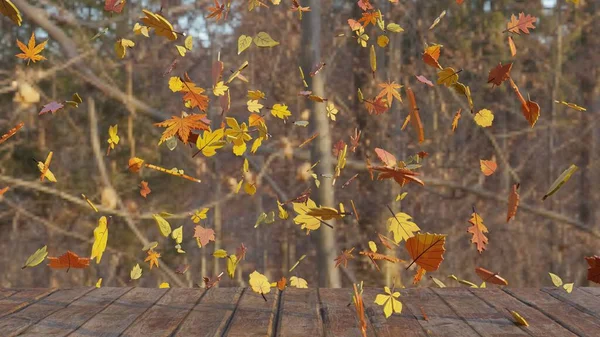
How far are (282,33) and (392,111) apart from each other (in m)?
0.89

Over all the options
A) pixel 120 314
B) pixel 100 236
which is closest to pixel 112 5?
pixel 100 236

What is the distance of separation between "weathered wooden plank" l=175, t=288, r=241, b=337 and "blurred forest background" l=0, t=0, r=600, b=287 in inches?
69.8

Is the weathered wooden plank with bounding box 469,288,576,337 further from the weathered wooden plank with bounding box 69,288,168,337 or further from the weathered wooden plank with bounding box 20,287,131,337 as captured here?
the weathered wooden plank with bounding box 20,287,131,337

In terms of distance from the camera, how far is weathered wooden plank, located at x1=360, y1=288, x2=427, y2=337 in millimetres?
1998

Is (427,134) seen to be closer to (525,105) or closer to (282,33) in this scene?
(282,33)

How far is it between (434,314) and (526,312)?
307 millimetres

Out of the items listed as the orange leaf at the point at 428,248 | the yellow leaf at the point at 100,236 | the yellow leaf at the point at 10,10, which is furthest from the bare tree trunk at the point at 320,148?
the yellow leaf at the point at 10,10

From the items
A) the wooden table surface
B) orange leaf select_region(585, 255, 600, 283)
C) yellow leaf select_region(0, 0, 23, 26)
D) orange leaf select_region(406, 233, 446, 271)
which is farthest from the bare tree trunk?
yellow leaf select_region(0, 0, 23, 26)

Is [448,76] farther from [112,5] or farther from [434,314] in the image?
[112,5]

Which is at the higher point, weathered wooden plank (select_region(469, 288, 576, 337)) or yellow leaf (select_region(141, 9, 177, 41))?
yellow leaf (select_region(141, 9, 177, 41))

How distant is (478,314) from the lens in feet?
7.35

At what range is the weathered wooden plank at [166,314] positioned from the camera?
202 cm

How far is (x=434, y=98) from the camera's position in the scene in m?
4.66

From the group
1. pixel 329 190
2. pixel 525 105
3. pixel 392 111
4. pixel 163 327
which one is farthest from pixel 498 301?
pixel 392 111
